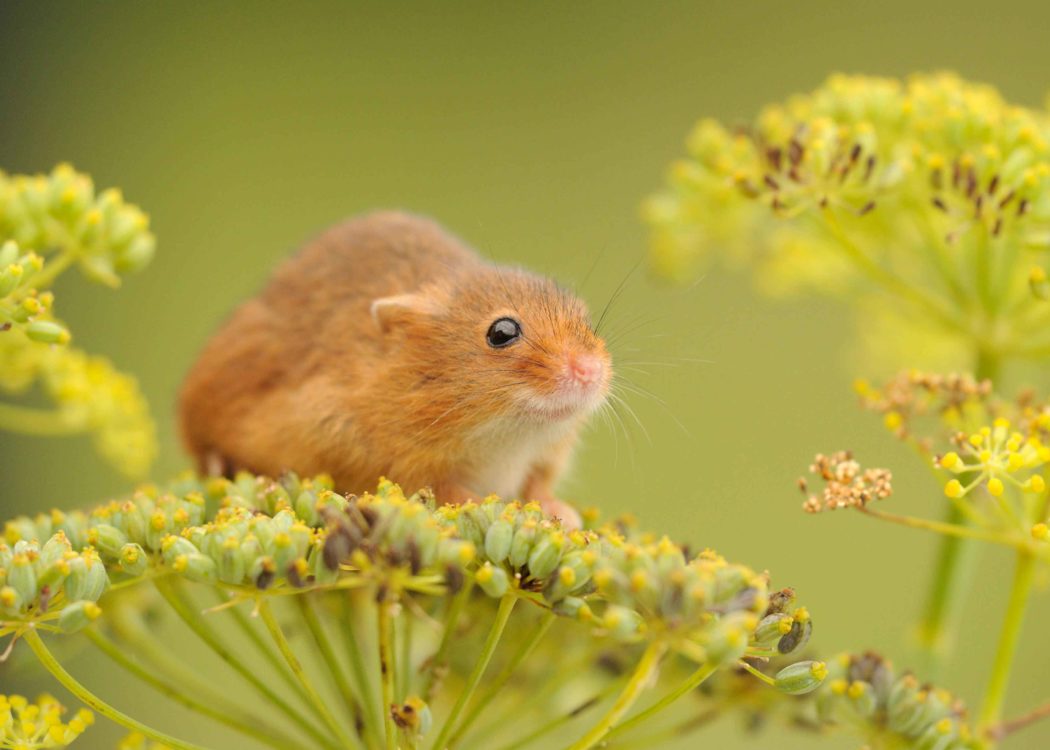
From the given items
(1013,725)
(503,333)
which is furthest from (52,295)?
(1013,725)

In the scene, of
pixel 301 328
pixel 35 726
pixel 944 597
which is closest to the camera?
pixel 35 726

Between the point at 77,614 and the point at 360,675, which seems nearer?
the point at 77,614

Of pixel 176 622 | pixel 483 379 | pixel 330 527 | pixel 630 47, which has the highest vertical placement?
pixel 630 47

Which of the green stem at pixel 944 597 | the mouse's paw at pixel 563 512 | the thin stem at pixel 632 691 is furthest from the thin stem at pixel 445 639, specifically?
the green stem at pixel 944 597

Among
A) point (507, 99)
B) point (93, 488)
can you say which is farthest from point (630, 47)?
point (93, 488)

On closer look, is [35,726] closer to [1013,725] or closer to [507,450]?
[507,450]

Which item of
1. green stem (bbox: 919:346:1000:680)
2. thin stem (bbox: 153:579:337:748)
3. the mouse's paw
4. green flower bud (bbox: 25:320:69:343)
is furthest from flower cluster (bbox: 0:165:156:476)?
green stem (bbox: 919:346:1000:680)

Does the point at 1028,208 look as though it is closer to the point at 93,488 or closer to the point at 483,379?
the point at 483,379

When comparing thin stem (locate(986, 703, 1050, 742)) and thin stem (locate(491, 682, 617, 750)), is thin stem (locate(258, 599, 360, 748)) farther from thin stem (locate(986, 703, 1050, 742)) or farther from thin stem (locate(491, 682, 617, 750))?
thin stem (locate(986, 703, 1050, 742))
